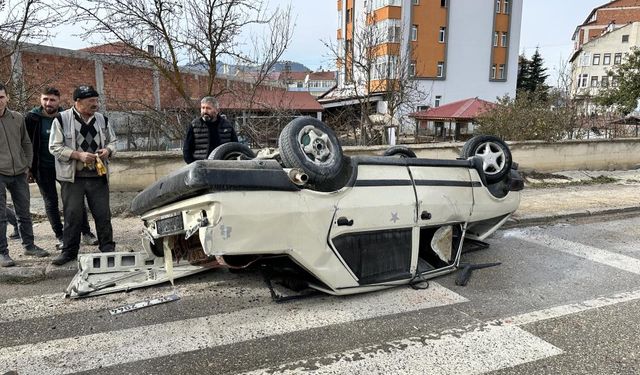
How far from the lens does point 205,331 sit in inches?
136

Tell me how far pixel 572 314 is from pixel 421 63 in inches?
1540

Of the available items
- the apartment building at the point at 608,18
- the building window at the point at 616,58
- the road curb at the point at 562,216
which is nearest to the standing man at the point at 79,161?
the road curb at the point at 562,216


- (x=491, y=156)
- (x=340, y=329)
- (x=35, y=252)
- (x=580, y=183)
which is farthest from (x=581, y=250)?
(x=35, y=252)

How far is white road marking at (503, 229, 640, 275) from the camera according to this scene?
5238 millimetres

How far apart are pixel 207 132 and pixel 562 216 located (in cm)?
563

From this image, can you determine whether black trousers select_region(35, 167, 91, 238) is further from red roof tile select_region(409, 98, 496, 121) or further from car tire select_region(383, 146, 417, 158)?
red roof tile select_region(409, 98, 496, 121)

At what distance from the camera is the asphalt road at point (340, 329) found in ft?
9.88

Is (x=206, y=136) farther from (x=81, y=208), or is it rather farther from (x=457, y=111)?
(x=457, y=111)

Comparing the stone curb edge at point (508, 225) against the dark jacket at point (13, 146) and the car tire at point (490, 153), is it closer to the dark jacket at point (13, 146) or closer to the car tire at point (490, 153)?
the dark jacket at point (13, 146)

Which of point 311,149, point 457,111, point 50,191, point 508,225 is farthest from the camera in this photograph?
point 457,111

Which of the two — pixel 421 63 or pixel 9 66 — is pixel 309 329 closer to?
pixel 9 66

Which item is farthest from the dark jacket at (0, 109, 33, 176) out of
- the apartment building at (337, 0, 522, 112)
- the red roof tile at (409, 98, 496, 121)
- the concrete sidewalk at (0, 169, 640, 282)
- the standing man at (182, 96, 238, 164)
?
the apartment building at (337, 0, 522, 112)

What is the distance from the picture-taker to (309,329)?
351 centimetres

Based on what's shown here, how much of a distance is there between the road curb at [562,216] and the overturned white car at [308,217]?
238 cm
